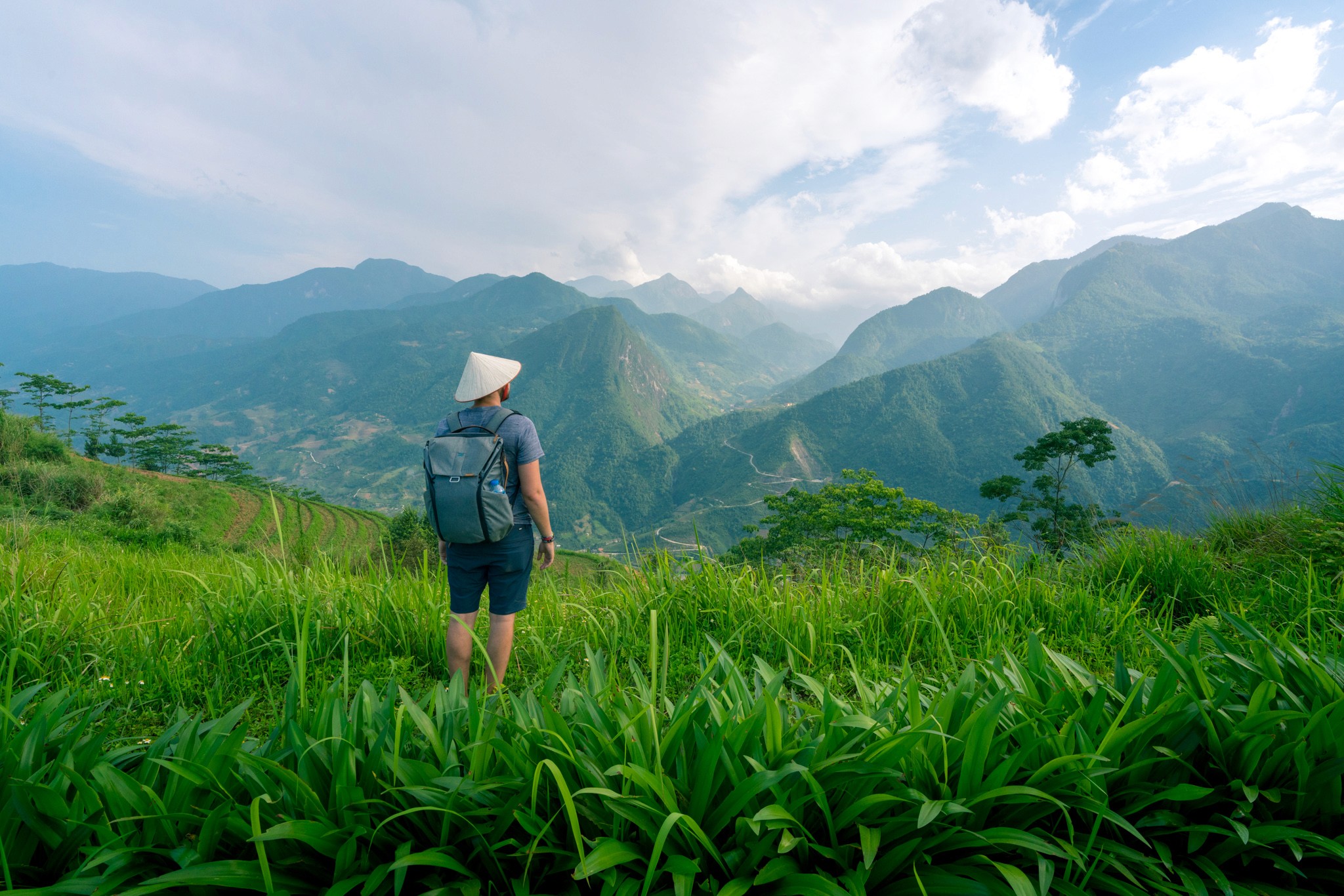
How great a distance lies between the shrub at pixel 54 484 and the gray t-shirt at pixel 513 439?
46.9 feet

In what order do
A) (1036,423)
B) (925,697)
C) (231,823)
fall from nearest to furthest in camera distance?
(231,823) → (925,697) → (1036,423)

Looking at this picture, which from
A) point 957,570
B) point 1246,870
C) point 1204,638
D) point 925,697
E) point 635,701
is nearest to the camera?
point 1246,870

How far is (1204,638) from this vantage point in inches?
108

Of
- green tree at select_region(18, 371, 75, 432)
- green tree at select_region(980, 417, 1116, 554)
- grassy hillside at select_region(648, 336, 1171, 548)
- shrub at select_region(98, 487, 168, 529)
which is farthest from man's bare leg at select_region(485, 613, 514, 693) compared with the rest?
grassy hillside at select_region(648, 336, 1171, 548)

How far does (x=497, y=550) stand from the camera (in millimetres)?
2693

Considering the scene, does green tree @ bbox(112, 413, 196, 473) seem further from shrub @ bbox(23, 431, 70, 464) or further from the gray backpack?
the gray backpack

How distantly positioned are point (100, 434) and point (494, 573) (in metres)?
84.7

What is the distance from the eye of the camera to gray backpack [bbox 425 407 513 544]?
8.37 ft

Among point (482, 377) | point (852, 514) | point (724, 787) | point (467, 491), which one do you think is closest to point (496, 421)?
point (482, 377)

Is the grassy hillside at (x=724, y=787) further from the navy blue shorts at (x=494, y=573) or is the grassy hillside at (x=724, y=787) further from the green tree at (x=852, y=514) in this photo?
the green tree at (x=852, y=514)

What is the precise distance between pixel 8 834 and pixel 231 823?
521 millimetres

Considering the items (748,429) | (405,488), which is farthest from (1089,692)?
(405,488)

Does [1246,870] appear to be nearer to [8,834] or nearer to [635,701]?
[635,701]

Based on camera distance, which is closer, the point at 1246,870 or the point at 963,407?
the point at 1246,870
